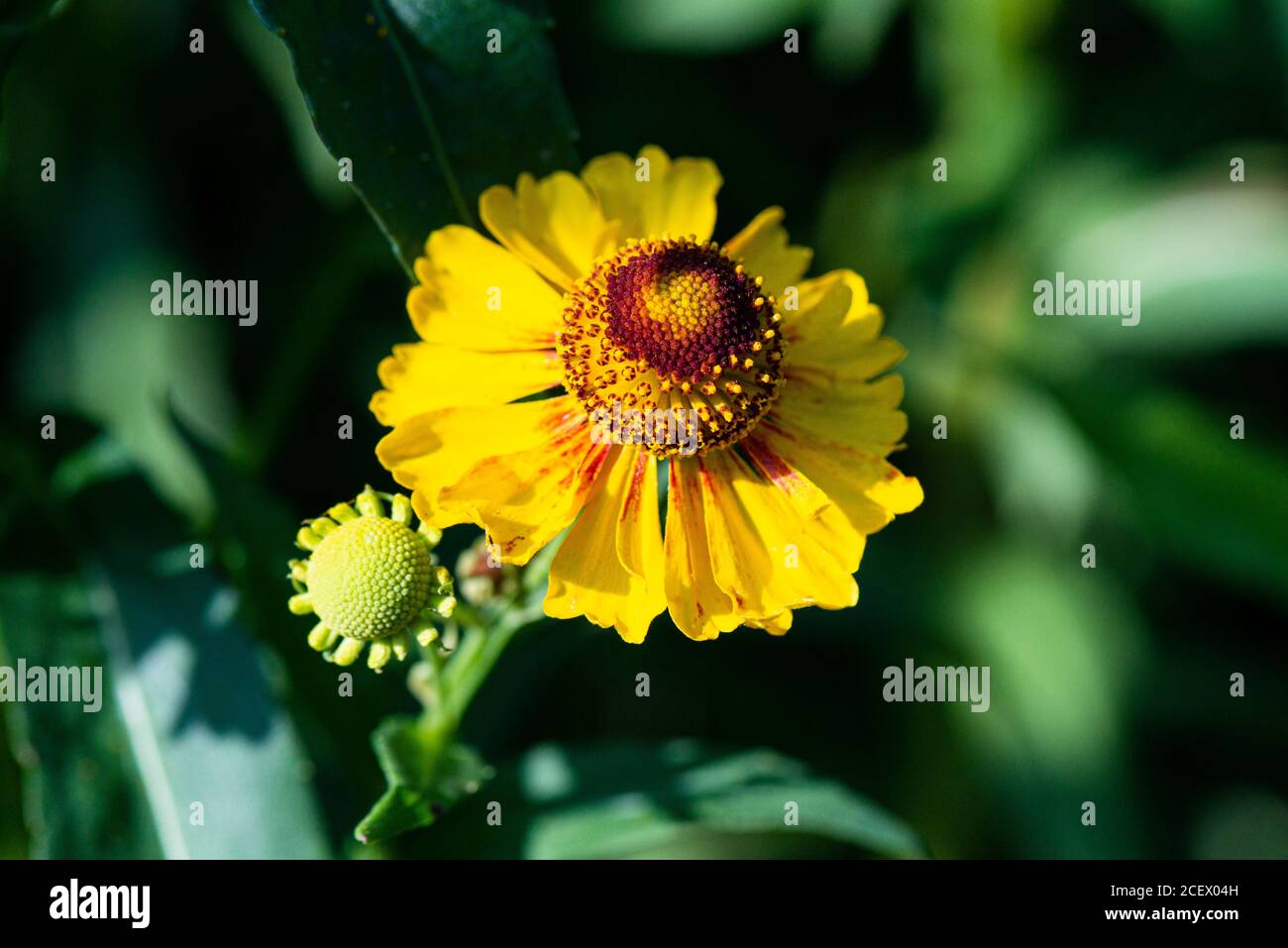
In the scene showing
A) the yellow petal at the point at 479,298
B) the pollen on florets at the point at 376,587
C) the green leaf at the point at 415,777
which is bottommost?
the green leaf at the point at 415,777

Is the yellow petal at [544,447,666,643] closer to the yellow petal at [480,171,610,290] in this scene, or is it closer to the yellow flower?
the yellow flower

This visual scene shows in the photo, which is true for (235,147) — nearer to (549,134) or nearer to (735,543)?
(549,134)

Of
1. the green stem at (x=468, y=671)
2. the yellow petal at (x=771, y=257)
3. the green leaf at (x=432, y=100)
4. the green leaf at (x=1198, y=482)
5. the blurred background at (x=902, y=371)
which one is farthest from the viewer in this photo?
the green leaf at (x=1198, y=482)

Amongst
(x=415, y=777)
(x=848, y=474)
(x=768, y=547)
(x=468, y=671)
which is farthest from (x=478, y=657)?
(x=848, y=474)

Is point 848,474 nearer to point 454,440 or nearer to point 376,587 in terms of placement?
point 454,440

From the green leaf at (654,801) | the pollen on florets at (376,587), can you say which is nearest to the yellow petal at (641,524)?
the pollen on florets at (376,587)

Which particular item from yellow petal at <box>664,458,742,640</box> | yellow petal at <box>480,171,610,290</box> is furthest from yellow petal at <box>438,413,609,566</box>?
yellow petal at <box>480,171,610,290</box>

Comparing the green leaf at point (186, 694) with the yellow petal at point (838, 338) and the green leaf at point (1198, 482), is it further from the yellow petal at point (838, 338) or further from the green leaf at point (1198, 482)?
the green leaf at point (1198, 482)
